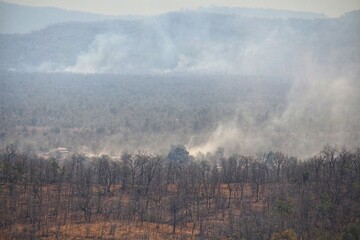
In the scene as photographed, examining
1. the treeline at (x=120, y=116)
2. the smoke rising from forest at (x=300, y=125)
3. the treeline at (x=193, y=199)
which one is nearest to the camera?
the treeline at (x=193, y=199)

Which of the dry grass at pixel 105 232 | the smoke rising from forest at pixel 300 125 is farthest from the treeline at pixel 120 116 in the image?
the dry grass at pixel 105 232

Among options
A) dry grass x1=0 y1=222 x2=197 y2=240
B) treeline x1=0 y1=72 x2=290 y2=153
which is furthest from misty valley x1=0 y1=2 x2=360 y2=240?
treeline x1=0 y1=72 x2=290 y2=153

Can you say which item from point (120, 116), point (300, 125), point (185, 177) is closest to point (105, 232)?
point (185, 177)

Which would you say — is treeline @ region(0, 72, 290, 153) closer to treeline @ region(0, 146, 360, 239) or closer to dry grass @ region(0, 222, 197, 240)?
treeline @ region(0, 146, 360, 239)

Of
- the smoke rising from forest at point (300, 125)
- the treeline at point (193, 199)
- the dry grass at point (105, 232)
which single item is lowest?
the dry grass at point (105, 232)

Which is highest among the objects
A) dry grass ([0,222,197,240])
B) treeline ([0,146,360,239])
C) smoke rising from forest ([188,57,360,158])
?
smoke rising from forest ([188,57,360,158])

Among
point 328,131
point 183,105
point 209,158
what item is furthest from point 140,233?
point 183,105

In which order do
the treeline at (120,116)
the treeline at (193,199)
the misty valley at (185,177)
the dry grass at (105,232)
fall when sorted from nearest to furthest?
1. the dry grass at (105,232)
2. the treeline at (193,199)
3. the misty valley at (185,177)
4. the treeline at (120,116)

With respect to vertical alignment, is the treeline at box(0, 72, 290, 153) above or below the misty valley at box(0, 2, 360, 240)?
above

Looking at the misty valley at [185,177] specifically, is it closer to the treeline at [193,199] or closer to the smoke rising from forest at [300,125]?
the treeline at [193,199]

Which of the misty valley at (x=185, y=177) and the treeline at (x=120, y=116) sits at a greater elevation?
the treeline at (x=120, y=116)
